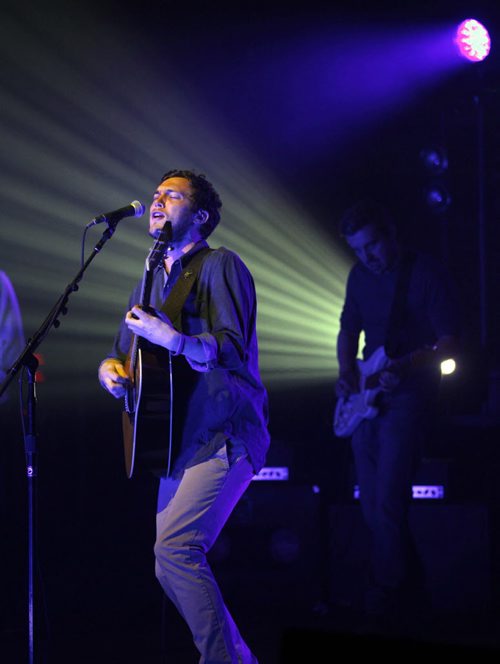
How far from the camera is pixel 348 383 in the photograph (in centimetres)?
493

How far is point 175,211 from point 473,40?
10.6 ft

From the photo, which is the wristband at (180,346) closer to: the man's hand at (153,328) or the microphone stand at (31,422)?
the man's hand at (153,328)

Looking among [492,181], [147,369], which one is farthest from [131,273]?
[147,369]

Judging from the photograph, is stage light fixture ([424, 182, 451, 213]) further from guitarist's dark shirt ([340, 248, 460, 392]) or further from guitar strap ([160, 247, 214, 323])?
guitar strap ([160, 247, 214, 323])

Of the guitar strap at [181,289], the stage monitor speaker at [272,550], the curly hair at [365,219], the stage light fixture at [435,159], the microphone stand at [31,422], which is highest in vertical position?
the stage light fixture at [435,159]

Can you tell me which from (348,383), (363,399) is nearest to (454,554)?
(363,399)

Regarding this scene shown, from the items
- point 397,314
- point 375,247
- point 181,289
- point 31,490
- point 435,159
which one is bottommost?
→ point 31,490

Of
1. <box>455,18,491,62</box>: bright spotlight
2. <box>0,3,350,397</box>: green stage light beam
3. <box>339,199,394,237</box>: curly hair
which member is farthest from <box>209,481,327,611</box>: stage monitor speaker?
<box>455,18,491,62</box>: bright spotlight

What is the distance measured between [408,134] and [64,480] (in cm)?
357

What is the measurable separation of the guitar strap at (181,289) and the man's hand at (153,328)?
11.7 inches

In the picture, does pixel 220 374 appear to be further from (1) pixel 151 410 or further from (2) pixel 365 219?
(2) pixel 365 219

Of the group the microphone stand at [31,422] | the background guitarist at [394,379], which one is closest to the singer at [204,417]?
the microphone stand at [31,422]

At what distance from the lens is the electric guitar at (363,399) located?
15.4 ft

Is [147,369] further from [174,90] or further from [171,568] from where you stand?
[174,90]
